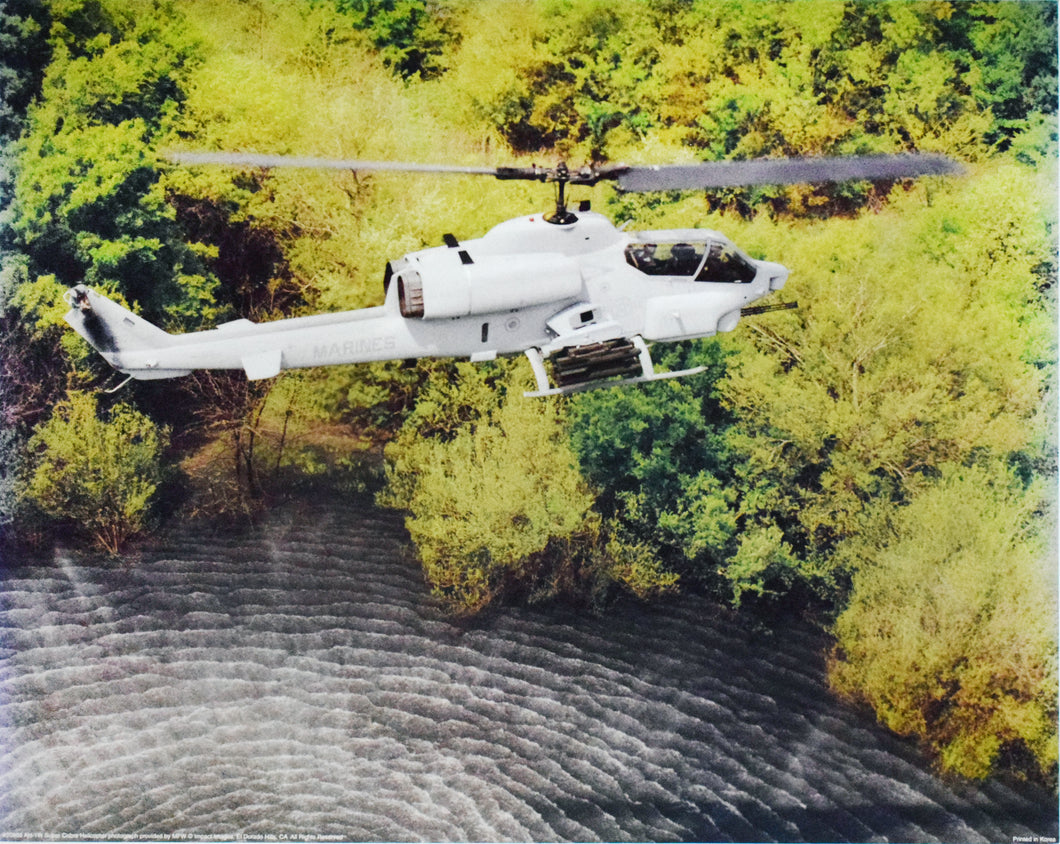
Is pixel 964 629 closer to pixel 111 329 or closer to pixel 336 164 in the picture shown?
pixel 336 164

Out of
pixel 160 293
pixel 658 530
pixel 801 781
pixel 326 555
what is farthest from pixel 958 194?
pixel 160 293

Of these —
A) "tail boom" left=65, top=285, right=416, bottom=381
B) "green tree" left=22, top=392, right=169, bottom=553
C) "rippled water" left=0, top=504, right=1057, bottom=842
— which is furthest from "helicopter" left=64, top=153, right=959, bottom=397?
"rippled water" left=0, top=504, right=1057, bottom=842

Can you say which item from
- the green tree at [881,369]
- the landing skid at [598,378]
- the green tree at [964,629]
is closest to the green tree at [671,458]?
the green tree at [881,369]

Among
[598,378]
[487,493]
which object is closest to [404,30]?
[487,493]

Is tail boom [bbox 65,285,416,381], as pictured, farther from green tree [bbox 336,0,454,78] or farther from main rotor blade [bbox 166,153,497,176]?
green tree [bbox 336,0,454,78]

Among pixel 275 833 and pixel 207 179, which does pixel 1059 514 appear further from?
pixel 207 179
